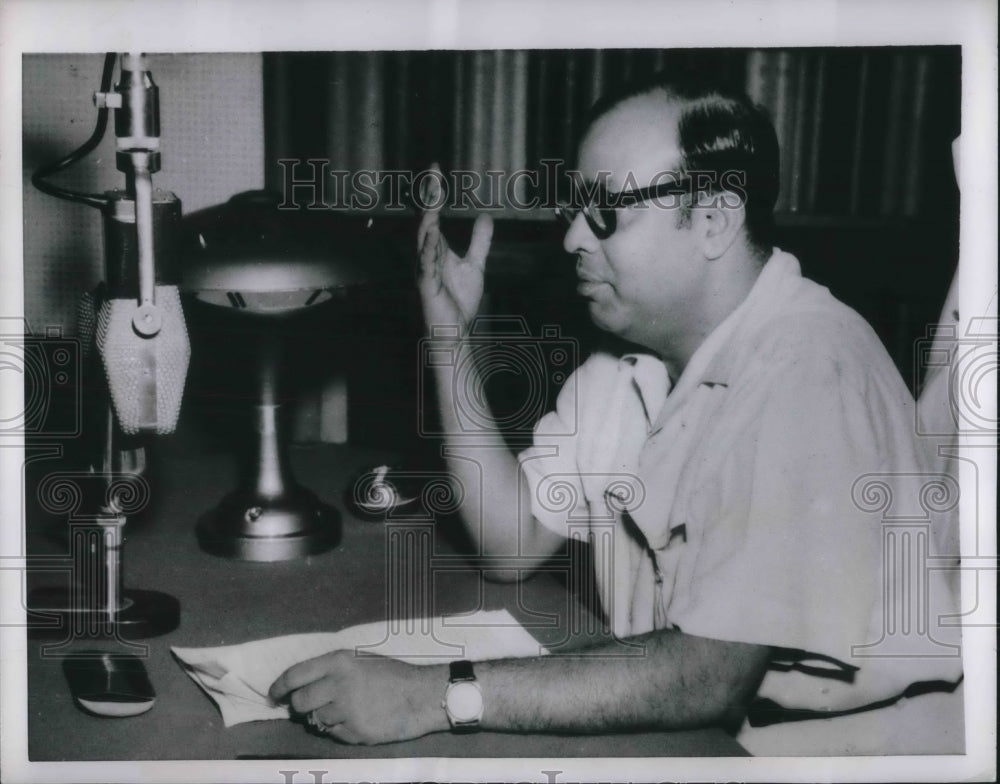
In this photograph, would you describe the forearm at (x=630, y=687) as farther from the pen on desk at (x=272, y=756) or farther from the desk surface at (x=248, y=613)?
the pen on desk at (x=272, y=756)

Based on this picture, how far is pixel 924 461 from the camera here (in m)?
1.19

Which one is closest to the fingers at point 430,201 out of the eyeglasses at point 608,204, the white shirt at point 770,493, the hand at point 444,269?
the hand at point 444,269

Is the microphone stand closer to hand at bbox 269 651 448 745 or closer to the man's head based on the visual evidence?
hand at bbox 269 651 448 745

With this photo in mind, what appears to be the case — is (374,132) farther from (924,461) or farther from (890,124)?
(924,461)

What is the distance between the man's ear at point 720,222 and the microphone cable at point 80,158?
711 mm

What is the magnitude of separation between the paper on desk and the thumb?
1.40 ft

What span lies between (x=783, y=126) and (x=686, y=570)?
54 cm

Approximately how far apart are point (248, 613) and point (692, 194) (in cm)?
73

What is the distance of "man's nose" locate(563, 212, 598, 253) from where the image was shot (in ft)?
3.85

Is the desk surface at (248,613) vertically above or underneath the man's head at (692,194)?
underneath

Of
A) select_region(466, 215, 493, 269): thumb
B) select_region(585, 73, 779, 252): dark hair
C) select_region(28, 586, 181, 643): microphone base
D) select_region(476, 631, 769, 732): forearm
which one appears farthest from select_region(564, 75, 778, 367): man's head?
select_region(28, 586, 181, 643): microphone base

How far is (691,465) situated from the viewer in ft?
3.78

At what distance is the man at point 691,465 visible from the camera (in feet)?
3.71

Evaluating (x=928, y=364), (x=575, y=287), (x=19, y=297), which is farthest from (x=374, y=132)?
(x=928, y=364)
